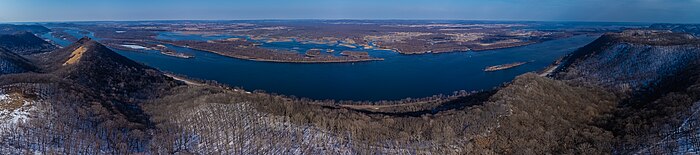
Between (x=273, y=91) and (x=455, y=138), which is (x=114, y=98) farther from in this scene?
(x=455, y=138)

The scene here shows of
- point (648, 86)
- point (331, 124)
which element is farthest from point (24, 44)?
point (648, 86)

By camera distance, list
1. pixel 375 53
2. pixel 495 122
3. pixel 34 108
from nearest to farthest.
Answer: pixel 34 108
pixel 495 122
pixel 375 53

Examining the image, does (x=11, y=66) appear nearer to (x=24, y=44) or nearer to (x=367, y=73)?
(x=367, y=73)

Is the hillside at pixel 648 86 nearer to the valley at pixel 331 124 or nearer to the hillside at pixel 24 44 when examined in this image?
the valley at pixel 331 124

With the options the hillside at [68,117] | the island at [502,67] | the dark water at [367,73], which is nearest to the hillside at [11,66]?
the hillside at [68,117]

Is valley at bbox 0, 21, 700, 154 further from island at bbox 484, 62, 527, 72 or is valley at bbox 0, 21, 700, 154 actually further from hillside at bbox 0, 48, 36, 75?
island at bbox 484, 62, 527, 72

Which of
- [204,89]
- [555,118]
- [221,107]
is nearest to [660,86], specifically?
[555,118]

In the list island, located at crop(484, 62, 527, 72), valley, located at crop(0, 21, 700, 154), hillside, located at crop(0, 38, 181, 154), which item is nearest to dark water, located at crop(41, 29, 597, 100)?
island, located at crop(484, 62, 527, 72)

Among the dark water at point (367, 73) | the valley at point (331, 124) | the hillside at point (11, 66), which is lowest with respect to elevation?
the dark water at point (367, 73)
